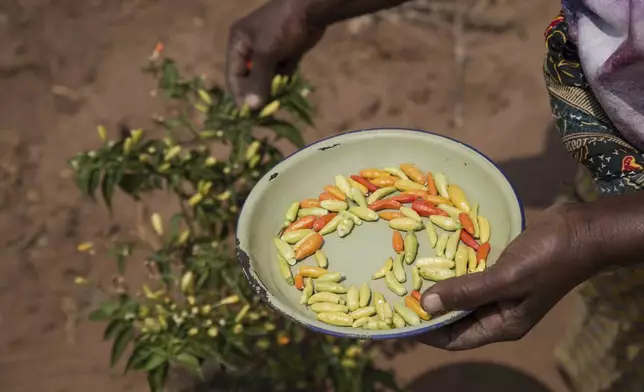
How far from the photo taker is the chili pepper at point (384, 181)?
1540 millimetres

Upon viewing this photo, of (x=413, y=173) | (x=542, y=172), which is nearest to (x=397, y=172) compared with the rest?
(x=413, y=173)

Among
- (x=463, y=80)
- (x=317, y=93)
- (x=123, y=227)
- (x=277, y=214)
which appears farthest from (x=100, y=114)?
(x=277, y=214)

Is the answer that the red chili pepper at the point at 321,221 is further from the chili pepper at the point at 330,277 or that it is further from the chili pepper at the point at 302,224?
the chili pepper at the point at 330,277

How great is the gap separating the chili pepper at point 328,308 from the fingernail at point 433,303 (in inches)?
6.4

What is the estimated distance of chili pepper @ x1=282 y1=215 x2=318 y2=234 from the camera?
4.85 feet

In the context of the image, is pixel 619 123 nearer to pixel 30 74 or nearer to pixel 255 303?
pixel 255 303

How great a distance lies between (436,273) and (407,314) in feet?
0.37

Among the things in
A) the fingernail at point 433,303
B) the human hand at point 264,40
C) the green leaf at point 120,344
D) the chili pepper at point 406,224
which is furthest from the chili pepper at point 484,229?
the green leaf at point 120,344

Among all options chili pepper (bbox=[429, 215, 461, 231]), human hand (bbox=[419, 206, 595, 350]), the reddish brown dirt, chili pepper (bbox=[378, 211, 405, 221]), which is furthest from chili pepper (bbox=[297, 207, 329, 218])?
the reddish brown dirt

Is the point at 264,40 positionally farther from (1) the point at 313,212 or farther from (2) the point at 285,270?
(2) the point at 285,270

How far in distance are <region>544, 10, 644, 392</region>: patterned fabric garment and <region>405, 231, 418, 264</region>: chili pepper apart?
342mm

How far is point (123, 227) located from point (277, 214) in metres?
1.34

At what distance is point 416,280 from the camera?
1389mm

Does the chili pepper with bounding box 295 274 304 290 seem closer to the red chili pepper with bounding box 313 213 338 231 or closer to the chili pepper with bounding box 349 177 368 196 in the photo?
the red chili pepper with bounding box 313 213 338 231
